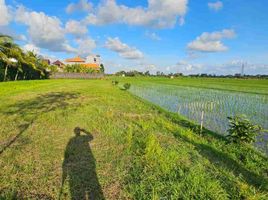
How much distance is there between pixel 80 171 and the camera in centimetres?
446

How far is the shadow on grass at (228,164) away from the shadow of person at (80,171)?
2.70 m

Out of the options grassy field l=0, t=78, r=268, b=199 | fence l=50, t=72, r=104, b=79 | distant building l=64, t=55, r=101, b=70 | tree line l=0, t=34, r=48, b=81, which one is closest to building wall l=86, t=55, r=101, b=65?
distant building l=64, t=55, r=101, b=70

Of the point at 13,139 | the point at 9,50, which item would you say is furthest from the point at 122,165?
the point at 9,50

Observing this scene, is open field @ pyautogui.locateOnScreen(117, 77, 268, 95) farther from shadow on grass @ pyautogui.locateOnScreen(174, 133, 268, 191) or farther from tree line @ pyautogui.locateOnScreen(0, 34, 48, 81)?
tree line @ pyautogui.locateOnScreen(0, 34, 48, 81)

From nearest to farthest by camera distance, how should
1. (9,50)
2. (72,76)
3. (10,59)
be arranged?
(9,50)
(10,59)
(72,76)

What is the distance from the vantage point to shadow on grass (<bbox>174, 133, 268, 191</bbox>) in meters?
4.41

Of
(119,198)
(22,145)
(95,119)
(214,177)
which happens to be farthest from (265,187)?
(95,119)

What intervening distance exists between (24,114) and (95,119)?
3089mm

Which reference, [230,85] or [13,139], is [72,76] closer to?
[230,85]

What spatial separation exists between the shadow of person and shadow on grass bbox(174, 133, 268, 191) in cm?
270

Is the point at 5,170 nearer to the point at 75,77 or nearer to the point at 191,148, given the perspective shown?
the point at 191,148

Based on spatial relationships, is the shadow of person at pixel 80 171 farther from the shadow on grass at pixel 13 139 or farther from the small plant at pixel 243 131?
the small plant at pixel 243 131

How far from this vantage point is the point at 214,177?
14.5 feet

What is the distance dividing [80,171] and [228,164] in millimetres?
3217
